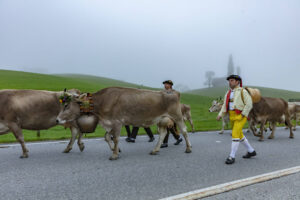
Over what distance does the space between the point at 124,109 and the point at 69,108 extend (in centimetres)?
147

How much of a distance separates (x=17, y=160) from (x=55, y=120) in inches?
54.0

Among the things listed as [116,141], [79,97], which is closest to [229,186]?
[116,141]

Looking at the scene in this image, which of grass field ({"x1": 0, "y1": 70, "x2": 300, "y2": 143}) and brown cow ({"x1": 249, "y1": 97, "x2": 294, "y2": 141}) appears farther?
grass field ({"x1": 0, "y1": 70, "x2": 300, "y2": 143})

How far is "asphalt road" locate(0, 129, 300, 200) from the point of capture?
3688 millimetres

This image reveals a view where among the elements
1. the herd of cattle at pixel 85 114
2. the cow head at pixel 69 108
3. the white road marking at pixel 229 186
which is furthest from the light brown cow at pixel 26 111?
the white road marking at pixel 229 186

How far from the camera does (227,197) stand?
11.4ft

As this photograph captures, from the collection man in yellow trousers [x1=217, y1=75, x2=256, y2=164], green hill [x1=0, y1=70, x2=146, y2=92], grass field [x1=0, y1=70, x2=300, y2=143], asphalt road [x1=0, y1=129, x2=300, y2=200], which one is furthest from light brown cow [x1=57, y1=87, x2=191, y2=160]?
green hill [x1=0, y1=70, x2=146, y2=92]

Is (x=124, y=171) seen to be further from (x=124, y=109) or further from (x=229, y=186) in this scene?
(x=229, y=186)

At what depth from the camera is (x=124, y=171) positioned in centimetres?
482

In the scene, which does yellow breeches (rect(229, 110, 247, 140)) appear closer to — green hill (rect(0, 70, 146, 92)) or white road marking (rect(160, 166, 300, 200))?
white road marking (rect(160, 166, 300, 200))

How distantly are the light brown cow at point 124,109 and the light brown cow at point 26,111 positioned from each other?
0.52 meters

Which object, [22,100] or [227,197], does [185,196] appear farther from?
[22,100]

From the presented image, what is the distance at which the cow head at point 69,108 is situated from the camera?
20.1 ft

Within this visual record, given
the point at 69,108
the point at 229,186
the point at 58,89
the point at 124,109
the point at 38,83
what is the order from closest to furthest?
the point at 229,186
the point at 69,108
the point at 124,109
the point at 58,89
the point at 38,83
